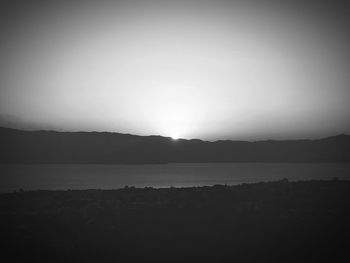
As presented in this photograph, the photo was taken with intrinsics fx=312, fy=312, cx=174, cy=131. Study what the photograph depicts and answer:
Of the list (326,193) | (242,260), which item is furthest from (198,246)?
(326,193)

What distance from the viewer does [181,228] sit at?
1504 cm

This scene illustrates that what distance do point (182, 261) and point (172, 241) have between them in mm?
2344

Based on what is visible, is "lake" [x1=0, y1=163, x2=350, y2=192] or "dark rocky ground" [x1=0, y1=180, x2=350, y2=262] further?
"lake" [x1=0, y1=163, x2=350, y2=192]

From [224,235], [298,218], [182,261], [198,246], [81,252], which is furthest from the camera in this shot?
[298,218]

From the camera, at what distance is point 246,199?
73.0 feet

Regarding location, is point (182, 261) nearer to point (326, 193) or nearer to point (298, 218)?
point (298, 218)

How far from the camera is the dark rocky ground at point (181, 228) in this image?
37.5 ft

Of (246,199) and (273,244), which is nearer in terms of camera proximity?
(273,244)

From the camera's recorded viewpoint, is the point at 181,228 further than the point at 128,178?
No

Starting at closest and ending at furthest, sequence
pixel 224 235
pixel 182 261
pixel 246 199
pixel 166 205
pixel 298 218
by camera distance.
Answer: pixel 182 261 → pixel 224 235 → pixel 298 218 → pixel 166 205 → pixel 246 199

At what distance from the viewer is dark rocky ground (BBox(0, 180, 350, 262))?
11.4 meters

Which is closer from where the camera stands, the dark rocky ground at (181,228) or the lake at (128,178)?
the dark rocky ground at (181,228)

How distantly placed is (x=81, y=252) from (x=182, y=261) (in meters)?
3.83

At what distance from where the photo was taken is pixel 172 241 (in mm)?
13117
